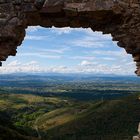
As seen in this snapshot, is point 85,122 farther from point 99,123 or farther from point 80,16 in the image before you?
point 80,16

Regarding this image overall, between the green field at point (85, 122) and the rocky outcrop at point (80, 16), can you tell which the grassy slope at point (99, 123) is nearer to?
the green field at point (85, 122)

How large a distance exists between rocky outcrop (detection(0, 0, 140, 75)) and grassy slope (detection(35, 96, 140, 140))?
85970 mm

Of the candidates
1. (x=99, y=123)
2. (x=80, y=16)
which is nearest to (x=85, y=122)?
(x=99, y=123)

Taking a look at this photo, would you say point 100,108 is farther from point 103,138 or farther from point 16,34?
point 16,34

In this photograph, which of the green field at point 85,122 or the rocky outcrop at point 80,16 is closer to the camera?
the rocky outcrop at point 80,16

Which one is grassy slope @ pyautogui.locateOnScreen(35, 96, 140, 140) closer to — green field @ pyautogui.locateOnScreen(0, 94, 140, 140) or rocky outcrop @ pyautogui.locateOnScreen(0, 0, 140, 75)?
green field @ pyautogui.locateOnScreen(0, 94, 140, 140)

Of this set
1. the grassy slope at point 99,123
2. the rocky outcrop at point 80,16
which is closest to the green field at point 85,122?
the grassy slope at point 99,123

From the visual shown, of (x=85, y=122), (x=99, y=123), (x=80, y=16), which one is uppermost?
(x=85, y=122)

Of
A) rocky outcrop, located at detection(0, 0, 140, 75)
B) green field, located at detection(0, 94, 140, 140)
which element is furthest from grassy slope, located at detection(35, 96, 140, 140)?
rocky outcrop, located at detection(0, 0, 140, 75)

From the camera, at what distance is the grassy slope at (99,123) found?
369ft

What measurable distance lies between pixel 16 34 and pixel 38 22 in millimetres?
1383

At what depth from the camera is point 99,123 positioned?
419 ft

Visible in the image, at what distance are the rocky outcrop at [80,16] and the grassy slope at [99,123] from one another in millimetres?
85970

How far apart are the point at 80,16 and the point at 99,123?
4498 inches
